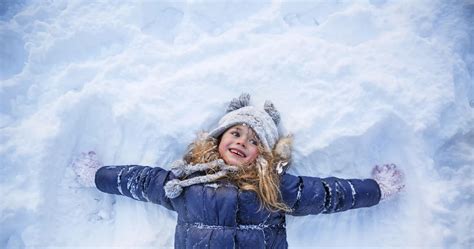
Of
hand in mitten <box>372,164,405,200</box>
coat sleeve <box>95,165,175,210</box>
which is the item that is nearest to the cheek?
coat sleeve <box>95,165,175,210</box>

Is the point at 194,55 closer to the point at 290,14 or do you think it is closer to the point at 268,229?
the point at 290,14

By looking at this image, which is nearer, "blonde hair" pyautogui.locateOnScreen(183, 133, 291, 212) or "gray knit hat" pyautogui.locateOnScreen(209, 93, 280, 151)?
"blonde hair" pyautogui.locateOnScreen(183, 133, 291, 212)

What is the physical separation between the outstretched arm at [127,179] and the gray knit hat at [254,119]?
425 millimetres

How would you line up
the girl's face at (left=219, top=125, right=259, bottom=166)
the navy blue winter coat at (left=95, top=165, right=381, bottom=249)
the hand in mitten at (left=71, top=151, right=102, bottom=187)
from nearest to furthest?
the navy blue winter coat at (left=95, top=165, right=381, bottom=249)
the girl's face at (left=219, top=125, right=259, bottom=166)
the hand in mitten at (left=71, top=151, right=102, bottom=187)

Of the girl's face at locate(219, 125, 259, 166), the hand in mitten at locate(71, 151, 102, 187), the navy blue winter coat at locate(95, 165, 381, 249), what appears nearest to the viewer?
the navy blue winter coat at locate(95, 165, 381, 249)

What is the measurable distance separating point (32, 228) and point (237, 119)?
136 cm

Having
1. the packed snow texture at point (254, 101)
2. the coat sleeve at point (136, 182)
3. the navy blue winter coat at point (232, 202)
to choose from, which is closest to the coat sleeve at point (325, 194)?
the navy blue winter coat at point (232, 202)

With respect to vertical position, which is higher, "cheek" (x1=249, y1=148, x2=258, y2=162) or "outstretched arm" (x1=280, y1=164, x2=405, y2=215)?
"cheek" (x1=249, y1=148, x2=258, y2=162)

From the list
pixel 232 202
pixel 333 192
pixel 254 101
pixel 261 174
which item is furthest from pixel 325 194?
pixel 254 101

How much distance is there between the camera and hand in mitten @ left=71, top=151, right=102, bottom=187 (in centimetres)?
226

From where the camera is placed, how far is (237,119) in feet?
6.99

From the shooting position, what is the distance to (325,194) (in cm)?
205

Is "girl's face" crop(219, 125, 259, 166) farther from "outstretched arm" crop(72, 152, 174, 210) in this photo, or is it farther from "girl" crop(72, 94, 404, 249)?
"outstretched arm" crop(72, 152, 174, 210)

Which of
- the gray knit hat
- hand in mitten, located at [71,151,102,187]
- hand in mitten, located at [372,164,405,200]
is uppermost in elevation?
the gray knit hat
